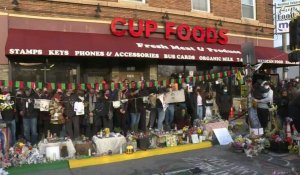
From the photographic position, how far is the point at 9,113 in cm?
968

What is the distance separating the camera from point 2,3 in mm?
10977

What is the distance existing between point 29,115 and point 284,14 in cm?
1213

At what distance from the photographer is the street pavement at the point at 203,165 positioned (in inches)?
323

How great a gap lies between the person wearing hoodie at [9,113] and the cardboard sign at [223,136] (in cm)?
565

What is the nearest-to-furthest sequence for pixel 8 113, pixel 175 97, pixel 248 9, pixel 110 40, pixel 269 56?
pixel 8 113, pixel 110 40, pixel 175 97, pixel 269 56, pixel 248 9

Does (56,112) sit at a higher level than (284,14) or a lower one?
lower

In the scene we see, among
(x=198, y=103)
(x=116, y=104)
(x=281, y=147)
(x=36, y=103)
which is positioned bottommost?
(x=281, y=147)

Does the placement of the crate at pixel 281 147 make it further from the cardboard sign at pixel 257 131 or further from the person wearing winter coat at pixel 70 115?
the person wearing winter coat at pixel 70 115

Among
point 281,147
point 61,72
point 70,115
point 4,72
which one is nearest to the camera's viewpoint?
point 281,147

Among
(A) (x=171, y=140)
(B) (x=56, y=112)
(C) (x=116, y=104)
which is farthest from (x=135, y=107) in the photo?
(B) (x=56, y=112)

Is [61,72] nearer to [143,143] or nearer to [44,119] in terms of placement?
[44,119]

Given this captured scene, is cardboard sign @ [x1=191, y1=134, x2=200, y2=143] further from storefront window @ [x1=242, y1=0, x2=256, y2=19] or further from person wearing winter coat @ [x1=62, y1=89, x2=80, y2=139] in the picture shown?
storefront window @ [x1=242, y1=0, x2=256, y2=19]

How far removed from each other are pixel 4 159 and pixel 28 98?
1.99 meters

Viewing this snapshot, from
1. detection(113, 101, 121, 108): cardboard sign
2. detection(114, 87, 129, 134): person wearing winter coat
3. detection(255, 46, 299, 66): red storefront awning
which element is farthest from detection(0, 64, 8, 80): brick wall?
detection(255, 46, 299, 66): red storefront awning
